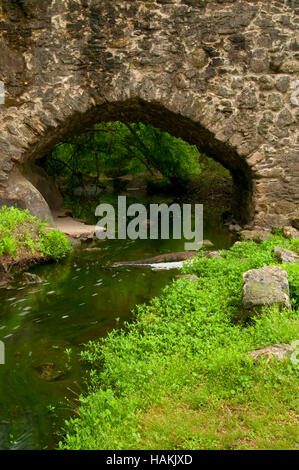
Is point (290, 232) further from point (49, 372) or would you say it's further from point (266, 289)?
point (49, 372)

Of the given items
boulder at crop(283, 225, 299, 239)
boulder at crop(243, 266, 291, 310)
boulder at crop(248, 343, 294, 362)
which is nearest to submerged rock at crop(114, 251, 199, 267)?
boulder at crop(283, 225, 299, 239)

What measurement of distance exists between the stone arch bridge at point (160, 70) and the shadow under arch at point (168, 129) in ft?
0.50

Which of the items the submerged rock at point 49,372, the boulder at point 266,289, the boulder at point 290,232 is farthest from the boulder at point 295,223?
the submerged rock at point 49,372

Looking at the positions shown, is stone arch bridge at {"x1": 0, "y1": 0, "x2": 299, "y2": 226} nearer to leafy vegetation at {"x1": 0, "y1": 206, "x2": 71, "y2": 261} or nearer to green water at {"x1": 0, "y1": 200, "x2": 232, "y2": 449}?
leafy vegetation at {"x1": 0, "y1": 206, "x2": 71, "y2": 261}

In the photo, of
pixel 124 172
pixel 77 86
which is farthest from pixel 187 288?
pixel 124 172

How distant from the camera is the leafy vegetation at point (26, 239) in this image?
6559 mm

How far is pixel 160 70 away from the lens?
833 cm

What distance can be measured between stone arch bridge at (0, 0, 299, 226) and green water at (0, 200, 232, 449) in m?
2.34

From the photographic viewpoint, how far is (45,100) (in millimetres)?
8289

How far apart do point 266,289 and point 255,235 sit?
427cm

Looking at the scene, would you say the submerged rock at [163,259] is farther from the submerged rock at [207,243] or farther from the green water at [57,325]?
the submerged rock at [207,243]

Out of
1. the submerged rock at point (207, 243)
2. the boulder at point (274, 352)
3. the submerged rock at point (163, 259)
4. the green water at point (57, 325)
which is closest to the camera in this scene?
the green water at point (57, 325)
